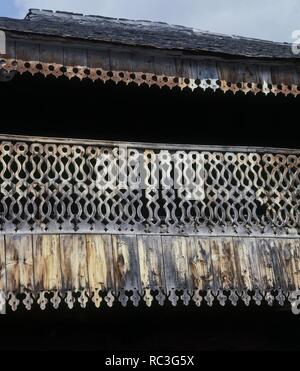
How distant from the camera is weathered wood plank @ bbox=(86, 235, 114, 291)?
8.71 metres

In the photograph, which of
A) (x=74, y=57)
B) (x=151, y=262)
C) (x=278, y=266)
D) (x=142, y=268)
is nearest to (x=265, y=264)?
(x=278, y=266)

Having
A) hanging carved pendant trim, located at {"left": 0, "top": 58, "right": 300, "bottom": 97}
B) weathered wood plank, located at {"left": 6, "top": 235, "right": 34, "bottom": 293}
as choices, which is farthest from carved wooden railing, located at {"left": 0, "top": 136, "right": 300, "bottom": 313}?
hanging carved pendant trim, located at {"left": 0, "top": 58, "right": 300, "bottom": 97}

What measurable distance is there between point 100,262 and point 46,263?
2.02 ft

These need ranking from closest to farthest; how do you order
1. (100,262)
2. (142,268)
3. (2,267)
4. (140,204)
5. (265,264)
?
(2,267)
(100,262)
(142,268)
(140,204)
(265,264)

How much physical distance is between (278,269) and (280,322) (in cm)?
176

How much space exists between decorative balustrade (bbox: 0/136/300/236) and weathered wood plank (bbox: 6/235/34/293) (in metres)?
0.15

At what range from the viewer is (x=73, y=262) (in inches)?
344

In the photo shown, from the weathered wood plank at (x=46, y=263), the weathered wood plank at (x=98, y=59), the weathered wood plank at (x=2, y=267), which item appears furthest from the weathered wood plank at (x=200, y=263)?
the weathered wood plank at (x=98, y=59)

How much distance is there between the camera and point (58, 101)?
10844 millimetres

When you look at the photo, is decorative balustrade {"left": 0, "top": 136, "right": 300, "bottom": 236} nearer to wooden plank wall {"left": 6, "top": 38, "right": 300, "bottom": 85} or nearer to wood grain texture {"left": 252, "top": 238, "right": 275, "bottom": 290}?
wood grain texture {"left": 252, "top": 238, "right": 275, "bottom": 290}

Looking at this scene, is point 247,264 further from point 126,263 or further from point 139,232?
point 126,263

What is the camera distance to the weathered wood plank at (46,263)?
8.55 metres

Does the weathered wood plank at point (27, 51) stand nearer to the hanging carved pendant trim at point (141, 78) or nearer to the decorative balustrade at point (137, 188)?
the hanging carved pendant trim at point (141, 78)
